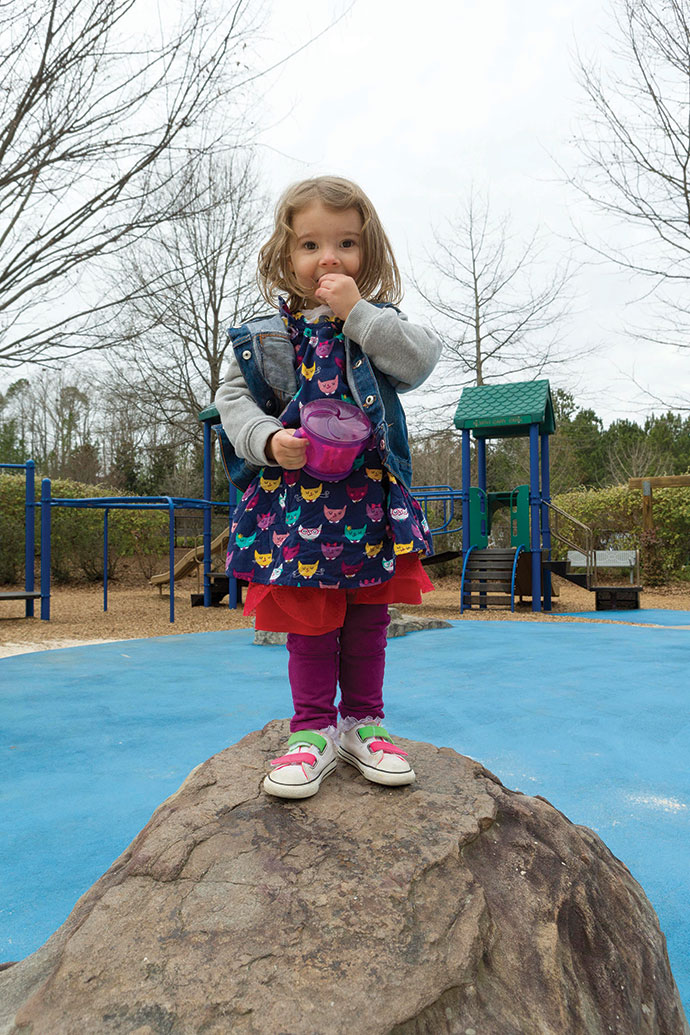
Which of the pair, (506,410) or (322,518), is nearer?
(322,518)

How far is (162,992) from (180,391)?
14.1 meters

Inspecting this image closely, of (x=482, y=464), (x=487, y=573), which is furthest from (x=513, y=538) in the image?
(x=487, y=573)

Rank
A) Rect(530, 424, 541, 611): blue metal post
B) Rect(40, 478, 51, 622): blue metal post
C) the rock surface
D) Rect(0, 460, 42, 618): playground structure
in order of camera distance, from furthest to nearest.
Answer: Rect(530, 424, 541, 611): blue metal post < Rect(40, 478, 51, 622): blue metal post < Rect(0, 460, 42, 618): playground structure < the rock surface

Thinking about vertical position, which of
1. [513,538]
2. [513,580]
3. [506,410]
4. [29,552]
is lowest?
[513,580]

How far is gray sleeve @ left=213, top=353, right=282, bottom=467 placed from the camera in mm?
1621

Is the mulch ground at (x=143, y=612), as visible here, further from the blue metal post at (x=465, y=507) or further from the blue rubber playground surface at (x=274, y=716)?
the blue rubber playground surface at (x=274, y=716)

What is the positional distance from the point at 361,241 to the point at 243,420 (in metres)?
0.55

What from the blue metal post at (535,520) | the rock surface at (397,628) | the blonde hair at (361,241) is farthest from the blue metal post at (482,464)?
the blonde hair at (361,241)

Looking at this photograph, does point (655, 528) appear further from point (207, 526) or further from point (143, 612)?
point (143, 612)

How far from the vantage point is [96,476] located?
18.1m

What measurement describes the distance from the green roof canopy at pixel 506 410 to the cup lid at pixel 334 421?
8.37 metres

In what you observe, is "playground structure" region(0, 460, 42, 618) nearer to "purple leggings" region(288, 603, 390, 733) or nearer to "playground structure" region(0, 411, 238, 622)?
"playground structure" region(0, 411, 238, 622)

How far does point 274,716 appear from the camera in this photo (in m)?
3.50

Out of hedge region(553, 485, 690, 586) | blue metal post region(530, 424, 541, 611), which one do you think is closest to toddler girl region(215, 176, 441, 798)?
blue metal post region(530, 424, 541, 611)
